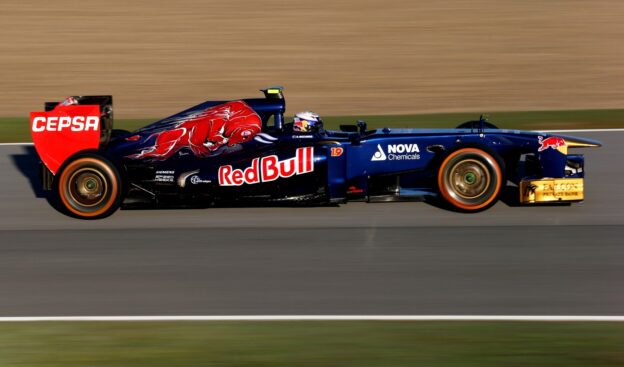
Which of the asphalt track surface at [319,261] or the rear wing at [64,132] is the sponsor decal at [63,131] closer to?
the rear wing at [64,132]

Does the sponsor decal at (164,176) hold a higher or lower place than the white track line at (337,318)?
higher

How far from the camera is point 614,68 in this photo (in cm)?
2134

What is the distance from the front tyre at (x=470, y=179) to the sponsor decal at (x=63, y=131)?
A: 3645 mm

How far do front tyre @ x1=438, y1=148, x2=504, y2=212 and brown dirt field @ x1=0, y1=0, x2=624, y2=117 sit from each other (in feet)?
27.1

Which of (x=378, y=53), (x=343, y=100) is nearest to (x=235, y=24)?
(x=378, y=53)

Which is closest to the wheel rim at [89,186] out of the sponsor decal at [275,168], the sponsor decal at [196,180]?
the sponsor decal at [196,180]

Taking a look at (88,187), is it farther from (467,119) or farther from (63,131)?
(467,119)

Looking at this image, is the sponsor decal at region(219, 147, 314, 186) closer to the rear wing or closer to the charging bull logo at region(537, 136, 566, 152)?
the rear wing

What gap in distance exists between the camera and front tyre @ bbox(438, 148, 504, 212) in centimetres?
981

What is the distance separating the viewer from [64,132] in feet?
33.9

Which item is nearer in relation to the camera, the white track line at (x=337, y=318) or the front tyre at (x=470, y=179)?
the white track line at (x=337, y=318)

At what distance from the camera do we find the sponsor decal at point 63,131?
33.8 ft

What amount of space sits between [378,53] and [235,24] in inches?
154

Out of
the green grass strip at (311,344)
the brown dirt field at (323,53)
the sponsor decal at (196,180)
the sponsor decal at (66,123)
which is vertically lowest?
the green grass strip at (311,344)
